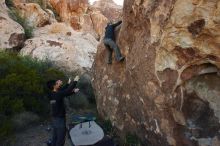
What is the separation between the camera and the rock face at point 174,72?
340 inches

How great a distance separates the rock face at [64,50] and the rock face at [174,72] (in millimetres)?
6318

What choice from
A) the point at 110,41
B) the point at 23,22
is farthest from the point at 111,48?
the point at 23,22

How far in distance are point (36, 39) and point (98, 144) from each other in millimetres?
8807

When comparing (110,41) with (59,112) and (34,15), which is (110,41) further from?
(34,15)

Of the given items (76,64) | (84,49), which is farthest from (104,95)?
(84,49)

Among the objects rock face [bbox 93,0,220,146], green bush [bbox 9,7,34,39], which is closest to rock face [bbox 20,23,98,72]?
green bush [bbox 9,7,34,39]

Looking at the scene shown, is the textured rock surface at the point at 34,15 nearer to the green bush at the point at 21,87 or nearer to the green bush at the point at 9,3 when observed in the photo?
the green bush at the point at 9,3

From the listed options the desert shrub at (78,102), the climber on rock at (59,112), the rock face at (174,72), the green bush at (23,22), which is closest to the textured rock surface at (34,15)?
the green bush at (23,22)

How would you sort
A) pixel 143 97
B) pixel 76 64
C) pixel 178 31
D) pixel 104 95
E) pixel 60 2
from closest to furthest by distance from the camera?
pixel 178 31 → pixel 143 97 → pixel 104 95 → pixel 76 64 → pixel 60 2

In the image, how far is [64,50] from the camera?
17719 millimetres

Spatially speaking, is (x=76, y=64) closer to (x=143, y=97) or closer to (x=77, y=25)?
(x=143, y=97)

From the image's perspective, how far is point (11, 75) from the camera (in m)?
13.6

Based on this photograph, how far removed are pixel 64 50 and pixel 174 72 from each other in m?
9.09

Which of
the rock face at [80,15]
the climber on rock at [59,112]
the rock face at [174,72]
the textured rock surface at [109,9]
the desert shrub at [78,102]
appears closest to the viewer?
the rock face at [174,72]
